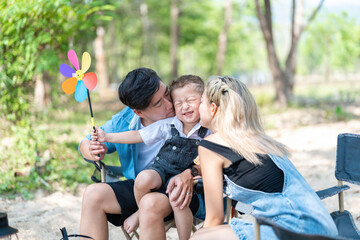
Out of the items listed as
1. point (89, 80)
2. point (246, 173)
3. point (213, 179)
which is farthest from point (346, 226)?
point (89, 80)

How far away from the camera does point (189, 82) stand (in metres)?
2.38

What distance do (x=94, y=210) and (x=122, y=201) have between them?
17cm

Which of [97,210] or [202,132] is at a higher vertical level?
[202,132]

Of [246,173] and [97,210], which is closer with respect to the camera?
[246,173]

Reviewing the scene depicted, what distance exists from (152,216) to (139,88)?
0.75m

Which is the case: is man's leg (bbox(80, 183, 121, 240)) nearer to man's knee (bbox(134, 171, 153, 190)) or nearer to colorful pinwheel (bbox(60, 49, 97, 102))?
man's knee (bbox(134, 171, 153, 190))

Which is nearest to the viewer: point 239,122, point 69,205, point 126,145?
point 239,122

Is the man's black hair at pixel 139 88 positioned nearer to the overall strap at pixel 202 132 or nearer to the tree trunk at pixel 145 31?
the overall strap at pixel 202 132

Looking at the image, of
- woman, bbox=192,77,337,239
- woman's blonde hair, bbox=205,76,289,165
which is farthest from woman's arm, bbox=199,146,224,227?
woman's blonde hair, bbox=205,76,289,165

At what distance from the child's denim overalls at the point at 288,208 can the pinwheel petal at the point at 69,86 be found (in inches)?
41.8

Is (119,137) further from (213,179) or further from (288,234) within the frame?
(288,234)

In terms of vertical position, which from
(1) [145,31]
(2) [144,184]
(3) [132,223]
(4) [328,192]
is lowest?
(3) [132,223]

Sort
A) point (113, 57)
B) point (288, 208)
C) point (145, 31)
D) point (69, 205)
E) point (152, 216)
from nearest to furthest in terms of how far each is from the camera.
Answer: point (288, 208) → point (152, 216) → point (69, 205) → point (145, 31) → point (113, 57)

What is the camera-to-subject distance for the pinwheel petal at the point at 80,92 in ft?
7.57
